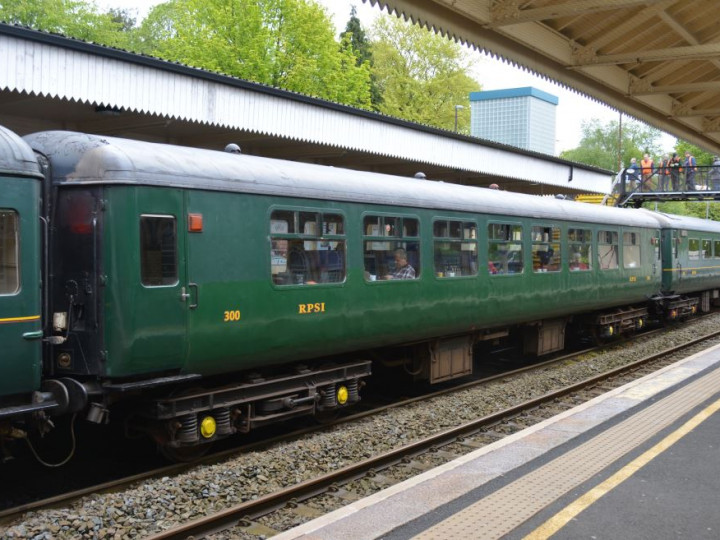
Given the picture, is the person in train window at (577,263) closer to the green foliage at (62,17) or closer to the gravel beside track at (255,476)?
the gravel beside track at (255,476)

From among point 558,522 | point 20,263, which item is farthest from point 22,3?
point 558,522

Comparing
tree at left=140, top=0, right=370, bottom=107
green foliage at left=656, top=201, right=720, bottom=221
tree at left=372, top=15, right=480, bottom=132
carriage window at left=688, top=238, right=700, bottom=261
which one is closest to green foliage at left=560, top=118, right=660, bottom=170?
green foliage at left=656, top=201, right=720, bottom=221

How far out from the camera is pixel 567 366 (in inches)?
515

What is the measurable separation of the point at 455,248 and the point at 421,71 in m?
45.1

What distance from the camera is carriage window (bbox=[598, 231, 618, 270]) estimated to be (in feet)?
46.2

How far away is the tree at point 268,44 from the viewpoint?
33312 mm

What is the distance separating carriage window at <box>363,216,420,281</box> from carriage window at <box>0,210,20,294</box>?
3.90 metres

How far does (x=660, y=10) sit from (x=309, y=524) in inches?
229

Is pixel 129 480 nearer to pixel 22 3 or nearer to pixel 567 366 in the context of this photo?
pixel 567 366

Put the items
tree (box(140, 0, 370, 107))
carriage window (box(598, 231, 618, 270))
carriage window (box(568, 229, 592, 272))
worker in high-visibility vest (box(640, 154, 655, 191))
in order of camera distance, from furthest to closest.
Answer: tree (box(140, 0, 370, 107)), worker in high-visibility vest (box(640, 154, 655, 191)), carriage window (box(598, 231, 618, 270)), carriage window (box(568, 229, 592, 272))

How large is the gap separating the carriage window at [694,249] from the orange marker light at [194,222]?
52.2 ft

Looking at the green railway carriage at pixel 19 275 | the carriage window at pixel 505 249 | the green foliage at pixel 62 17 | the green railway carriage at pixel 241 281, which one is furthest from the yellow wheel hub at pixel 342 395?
the green foliage at pixel 62 17

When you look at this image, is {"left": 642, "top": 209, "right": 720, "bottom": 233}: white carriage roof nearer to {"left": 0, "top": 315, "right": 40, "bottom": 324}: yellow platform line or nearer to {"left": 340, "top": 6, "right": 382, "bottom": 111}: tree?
{"left": 0, "top": 315, "right": 40, "bottom": 324}: yellow platform line

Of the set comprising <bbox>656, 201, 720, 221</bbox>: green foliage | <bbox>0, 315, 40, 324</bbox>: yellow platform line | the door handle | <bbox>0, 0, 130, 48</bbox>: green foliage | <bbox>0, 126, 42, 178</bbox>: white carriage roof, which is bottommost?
<bbox>0, 315, 40, 324</bbox>: yellow platform line
